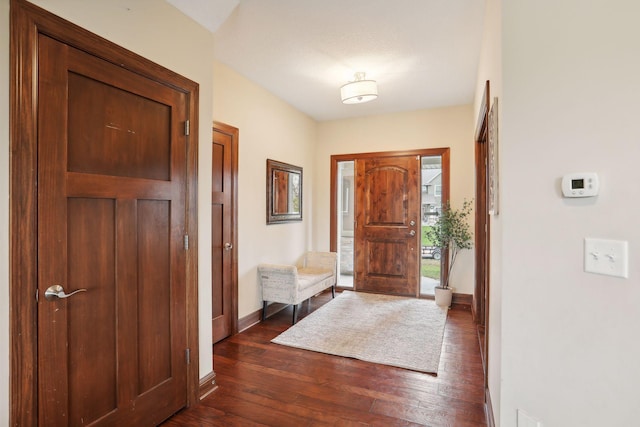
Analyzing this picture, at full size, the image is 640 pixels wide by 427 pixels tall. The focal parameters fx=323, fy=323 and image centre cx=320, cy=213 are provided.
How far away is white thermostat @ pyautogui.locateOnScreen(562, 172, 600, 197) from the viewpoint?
3.93 feet

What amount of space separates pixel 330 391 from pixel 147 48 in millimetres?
2519

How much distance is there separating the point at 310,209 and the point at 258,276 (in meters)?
1.71

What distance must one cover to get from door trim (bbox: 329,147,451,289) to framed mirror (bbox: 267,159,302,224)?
661 mm

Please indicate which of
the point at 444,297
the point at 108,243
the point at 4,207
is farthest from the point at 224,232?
the point at 444,297

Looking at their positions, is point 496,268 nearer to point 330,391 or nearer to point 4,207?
point 330,391

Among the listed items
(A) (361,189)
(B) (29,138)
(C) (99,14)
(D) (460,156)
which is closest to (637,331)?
(B) (29,138)

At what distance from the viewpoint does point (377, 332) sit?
341cm

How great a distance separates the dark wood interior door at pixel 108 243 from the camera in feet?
4.69

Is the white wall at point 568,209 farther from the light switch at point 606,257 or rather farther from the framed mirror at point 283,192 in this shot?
the framed mirror at point 283,192

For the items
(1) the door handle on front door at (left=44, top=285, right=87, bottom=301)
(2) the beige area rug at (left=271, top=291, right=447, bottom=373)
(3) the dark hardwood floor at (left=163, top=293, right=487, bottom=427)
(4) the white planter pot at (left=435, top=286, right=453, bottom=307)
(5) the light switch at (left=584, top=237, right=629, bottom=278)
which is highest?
(5) the light switch at (left=584, top=237, right=629, bottom=278)

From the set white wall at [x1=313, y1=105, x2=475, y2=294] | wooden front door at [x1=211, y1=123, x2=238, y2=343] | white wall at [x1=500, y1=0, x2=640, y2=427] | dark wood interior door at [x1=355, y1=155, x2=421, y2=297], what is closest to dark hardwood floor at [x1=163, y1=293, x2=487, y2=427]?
wooden front door at [x1=211, y1=123, x2=238, y2=343]

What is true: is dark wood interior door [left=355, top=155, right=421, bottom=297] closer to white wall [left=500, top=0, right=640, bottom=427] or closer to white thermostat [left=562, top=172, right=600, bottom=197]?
white wall [left=500, top=0, right=640, bottom=427]

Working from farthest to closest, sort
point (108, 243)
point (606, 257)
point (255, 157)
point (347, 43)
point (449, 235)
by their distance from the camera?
point (449, 235) < point (255, 157) < point (347, 43) < point (108, 243) < point (606, 257)

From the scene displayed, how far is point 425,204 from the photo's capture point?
16.5 feet
